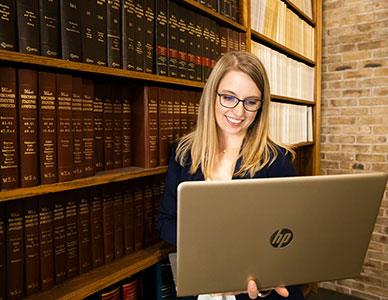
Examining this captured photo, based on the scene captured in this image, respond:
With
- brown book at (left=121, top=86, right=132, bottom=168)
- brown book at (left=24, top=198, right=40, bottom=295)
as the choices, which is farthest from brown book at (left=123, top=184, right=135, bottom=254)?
brown book at (left=24, top=198, right=40, bottom=295)

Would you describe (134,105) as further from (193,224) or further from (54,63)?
(193,224)

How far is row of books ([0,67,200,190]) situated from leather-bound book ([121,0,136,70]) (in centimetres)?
12

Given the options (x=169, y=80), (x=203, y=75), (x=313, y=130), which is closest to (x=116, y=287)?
(x=169, y=80)

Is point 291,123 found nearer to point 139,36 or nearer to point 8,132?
point 139,36

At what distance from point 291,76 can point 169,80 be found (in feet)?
4.18

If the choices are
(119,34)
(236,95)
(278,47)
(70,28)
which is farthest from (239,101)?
(278,47)

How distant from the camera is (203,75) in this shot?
145 cm

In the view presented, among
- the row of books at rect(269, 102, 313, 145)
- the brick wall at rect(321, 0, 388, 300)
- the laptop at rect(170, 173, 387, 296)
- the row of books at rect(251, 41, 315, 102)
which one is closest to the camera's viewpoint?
the laptop at rect(170, 173, 387, 296)

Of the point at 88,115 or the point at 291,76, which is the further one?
the point at 291,76

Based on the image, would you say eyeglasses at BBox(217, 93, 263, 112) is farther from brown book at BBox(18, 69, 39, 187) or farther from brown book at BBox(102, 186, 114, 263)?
brown book at BBox(18, 69, 39, 187)

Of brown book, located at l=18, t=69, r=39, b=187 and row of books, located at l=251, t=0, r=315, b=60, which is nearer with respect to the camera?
brown book, located at l=18, t=69, r=39, b=187

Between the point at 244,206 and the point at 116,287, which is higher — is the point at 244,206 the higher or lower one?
the higher one

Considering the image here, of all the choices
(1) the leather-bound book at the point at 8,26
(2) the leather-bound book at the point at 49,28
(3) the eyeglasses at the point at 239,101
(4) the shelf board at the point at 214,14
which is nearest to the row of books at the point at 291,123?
(4) the shelf board at the point at 214,14

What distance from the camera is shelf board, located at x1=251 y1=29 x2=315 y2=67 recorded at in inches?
72.6
